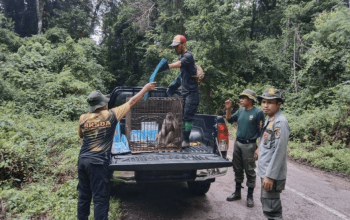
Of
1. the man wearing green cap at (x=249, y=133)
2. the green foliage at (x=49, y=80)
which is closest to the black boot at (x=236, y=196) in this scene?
the man wearing green cap at (x=249, y=133)

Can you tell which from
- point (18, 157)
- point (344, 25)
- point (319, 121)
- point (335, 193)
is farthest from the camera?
point (319, 121)

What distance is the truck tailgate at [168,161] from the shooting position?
360 centimetres

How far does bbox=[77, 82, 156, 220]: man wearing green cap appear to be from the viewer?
329 cm

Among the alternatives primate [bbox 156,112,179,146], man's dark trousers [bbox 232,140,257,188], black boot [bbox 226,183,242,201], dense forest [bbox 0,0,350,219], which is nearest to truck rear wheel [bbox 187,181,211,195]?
black boot [bbox 226,183,242,201]

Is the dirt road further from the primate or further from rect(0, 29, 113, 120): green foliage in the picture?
rect(0, 29, 113, 120): green foliage

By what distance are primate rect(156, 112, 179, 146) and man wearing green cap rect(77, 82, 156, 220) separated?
1075mm

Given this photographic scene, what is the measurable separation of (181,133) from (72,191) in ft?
7.04

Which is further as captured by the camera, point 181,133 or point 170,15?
point 170,15

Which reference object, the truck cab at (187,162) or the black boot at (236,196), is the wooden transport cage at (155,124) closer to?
the truck cab at (187,162)

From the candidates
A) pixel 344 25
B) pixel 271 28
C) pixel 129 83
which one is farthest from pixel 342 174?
pixel 129 83

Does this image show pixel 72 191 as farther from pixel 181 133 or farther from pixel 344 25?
pixel 344 25

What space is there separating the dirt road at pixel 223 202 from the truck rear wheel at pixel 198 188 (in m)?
0.10

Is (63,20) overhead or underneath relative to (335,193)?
overhead

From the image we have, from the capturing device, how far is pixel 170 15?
68.0 ft
